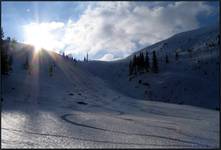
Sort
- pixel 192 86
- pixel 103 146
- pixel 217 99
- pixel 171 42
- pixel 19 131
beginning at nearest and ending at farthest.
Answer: pixel 103 146, pixel 19 131, pixel 217 99, pixel 192 86, pixel 171 42

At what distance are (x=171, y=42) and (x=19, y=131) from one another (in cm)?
17814

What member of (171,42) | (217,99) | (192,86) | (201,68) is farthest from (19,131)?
(171,42)

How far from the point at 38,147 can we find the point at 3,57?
30.3 m

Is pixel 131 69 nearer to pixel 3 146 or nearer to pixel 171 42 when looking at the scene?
pixel 3 146

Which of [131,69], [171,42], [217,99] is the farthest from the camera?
[171,42]

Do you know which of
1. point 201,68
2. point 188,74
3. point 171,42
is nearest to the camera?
point 188,74

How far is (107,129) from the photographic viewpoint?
11758 millimetres

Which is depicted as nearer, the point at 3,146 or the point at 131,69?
the point at 3,146

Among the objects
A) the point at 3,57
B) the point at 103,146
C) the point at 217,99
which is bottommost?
the point at 217,99

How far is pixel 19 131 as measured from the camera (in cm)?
1006

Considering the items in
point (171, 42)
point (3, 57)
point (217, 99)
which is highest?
point (171, 42)

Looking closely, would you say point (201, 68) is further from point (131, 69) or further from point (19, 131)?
point (19, 131)

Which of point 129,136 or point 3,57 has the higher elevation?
point 3,57

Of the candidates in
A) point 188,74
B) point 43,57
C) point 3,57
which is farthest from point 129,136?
point 43,57
